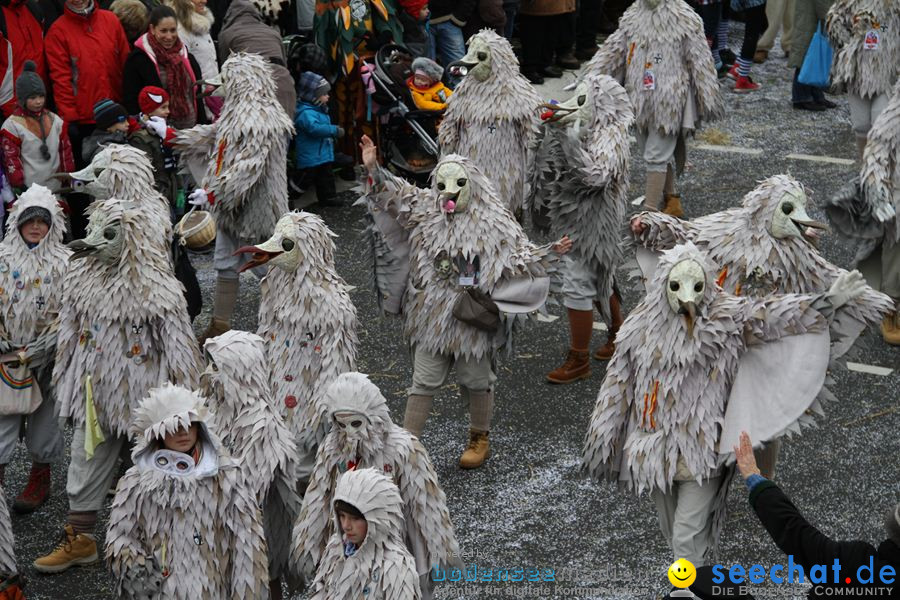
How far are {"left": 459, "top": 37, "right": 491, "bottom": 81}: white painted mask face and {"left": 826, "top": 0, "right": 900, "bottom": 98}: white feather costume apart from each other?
3.47 metres

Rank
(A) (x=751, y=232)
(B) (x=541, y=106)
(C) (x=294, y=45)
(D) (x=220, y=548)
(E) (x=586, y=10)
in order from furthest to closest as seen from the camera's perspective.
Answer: (E) (x=586, y=10)
(C) (x=294, y=45)
(B) (x=541, y=106)
(A) (x=751, y=232)
(D) (x=220, y=548)

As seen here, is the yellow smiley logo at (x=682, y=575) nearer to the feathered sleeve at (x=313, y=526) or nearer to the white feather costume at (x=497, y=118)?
the feathered sleeve at (x=313, y=526)

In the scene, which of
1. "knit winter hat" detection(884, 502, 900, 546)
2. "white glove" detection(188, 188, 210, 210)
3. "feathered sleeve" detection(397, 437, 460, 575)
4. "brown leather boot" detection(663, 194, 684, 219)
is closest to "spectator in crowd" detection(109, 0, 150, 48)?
"white glove" detection(188, 188, 210, 210)

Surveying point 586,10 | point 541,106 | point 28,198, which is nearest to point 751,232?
point 541,106

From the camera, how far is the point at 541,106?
9359 millimetres

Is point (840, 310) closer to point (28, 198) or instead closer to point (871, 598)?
point (871, 598)

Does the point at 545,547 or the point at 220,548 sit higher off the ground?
the point at 220,548

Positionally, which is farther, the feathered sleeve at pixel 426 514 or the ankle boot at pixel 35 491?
the ankle boot at pixel 35 491

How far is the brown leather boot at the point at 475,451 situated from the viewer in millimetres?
8062

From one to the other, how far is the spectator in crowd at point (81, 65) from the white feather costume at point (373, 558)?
598 centimetres

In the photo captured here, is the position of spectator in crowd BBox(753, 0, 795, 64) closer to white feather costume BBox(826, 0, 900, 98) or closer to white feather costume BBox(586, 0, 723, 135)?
white feather costume BBox(826, 0, 900, 98)

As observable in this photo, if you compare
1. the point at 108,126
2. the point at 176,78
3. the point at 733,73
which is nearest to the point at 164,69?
the point at 176,78

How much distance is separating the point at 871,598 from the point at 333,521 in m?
2.06

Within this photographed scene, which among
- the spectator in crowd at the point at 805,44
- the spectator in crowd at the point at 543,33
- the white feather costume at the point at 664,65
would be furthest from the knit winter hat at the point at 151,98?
the spectator in crowd at the point at 805,44
